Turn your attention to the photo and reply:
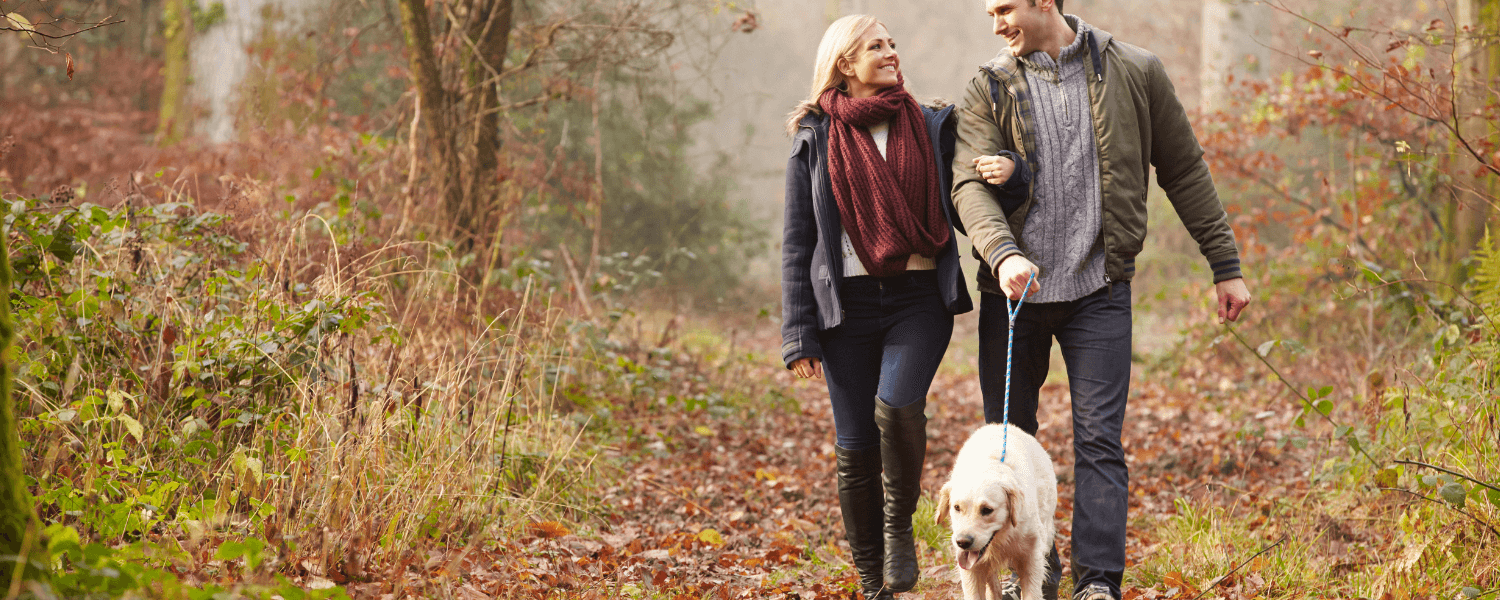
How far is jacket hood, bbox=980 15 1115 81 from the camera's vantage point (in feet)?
9.92

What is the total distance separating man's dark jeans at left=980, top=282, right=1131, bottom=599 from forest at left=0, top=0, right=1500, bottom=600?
644 mm

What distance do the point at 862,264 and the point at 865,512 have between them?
88 centimetres

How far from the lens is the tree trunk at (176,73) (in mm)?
10219

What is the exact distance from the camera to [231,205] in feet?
14.8

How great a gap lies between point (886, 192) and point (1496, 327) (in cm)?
251


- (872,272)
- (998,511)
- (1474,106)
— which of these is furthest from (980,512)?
(1474,106)

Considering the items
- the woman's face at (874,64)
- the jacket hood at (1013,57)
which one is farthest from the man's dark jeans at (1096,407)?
the woman's face at (874,64)

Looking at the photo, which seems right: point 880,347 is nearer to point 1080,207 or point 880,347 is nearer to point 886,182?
point 886,182

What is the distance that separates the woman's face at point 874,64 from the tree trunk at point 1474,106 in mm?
2997

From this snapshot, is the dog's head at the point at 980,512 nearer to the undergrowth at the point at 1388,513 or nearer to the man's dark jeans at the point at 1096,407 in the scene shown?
the man's dark jeans at the point at 1096,407

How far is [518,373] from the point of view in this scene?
4.70m

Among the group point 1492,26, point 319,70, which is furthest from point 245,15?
point 1492,26

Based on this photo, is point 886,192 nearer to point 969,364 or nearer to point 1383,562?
point 1383,562

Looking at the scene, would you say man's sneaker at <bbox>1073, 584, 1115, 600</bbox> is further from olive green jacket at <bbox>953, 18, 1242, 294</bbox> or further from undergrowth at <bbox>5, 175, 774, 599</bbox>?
undergrowth at <bbox>5, 175, 774, 599</bbox>
